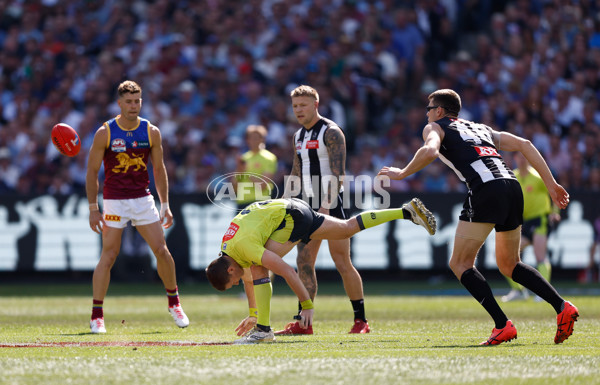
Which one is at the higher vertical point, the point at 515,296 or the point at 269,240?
the point at 269,240

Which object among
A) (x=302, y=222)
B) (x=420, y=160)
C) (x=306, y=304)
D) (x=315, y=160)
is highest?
(x=315, y=160)

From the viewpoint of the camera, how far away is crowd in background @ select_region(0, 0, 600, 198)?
21500 millimetres

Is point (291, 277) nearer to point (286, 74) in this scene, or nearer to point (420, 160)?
point (420, 160)

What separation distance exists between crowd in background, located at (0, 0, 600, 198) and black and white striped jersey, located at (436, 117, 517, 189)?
38.9 feet

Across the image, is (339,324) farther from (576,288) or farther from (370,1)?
(370,1)

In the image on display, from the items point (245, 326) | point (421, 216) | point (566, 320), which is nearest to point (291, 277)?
point (245, 326)

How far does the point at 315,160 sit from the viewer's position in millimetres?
10594

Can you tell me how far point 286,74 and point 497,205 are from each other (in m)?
15.2

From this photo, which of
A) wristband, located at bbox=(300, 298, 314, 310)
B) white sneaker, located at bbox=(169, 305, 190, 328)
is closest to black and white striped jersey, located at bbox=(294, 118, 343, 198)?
wristband, located at bbox=(300, 298, 314, 310)

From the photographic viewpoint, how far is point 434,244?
1984 cm

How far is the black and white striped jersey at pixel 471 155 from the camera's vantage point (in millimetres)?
8773

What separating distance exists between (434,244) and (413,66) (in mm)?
6041

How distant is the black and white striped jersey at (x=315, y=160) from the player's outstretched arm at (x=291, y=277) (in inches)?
68.9

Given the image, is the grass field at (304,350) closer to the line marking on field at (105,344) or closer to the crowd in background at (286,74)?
the line marking on field at (105,344)
